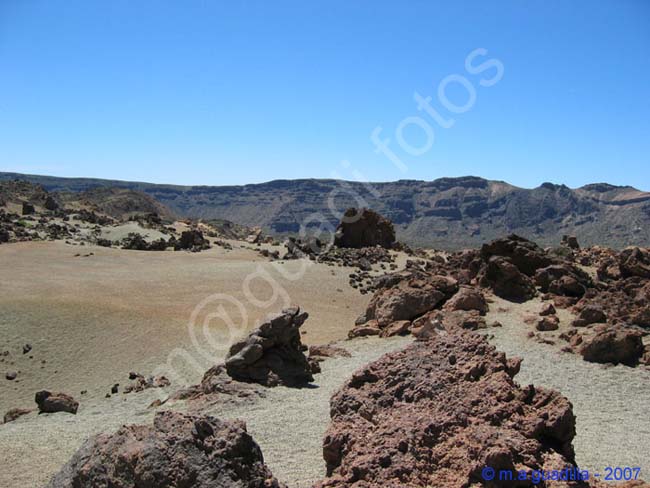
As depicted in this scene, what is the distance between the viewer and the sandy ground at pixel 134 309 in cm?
1419

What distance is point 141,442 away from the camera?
508 cm

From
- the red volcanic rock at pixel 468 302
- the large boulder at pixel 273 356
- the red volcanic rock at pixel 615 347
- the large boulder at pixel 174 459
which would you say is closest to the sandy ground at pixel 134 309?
the large boulder at pixel 273 356

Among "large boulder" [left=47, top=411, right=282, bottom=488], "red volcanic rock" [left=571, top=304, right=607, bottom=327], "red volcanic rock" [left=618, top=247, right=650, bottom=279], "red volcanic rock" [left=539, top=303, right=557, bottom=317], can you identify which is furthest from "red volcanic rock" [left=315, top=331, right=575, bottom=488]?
"red volcanic rock" [left=618, top=247, right=650, bottom=279]

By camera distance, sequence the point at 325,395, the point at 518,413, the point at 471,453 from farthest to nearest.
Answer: the point at 325,395 → the point at 518,413 → the point at 471,453

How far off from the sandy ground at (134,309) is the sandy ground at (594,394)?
5.90m

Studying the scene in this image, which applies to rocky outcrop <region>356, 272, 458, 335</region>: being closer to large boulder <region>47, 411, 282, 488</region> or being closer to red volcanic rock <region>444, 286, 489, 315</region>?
red volcanic rock <region>444, 286, 489, 315</region>

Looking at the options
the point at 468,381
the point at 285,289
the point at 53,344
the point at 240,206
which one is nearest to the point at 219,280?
the point at 285,289

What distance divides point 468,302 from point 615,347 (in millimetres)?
4486

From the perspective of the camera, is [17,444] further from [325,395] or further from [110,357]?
[110,357]

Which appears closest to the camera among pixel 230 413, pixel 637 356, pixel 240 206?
pixel 230 413

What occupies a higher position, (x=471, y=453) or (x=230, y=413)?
(x=471, y=453)

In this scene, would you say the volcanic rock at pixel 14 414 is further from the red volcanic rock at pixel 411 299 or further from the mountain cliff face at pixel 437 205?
the mountain cliff face at pixel 437 205

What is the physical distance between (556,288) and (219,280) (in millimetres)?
13039

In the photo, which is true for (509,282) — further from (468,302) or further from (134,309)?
(134,309)
